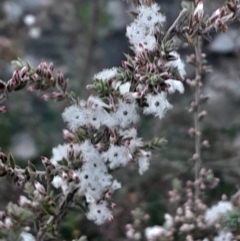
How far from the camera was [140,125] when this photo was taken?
234 cm

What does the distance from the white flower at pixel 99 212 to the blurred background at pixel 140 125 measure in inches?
23.2

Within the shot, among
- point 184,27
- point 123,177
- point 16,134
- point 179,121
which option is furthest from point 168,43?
point 16,134

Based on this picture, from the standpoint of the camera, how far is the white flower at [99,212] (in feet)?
3.44

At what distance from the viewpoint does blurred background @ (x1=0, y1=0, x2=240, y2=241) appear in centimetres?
188

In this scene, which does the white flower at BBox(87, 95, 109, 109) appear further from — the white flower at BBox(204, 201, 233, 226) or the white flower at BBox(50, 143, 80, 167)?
the white flower at BBox(204, 201, 233, 226)

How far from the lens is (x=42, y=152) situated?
2186 mm

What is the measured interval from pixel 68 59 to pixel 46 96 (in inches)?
60.3

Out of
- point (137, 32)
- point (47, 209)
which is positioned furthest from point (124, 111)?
point (47, 209)

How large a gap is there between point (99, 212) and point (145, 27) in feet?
1.04

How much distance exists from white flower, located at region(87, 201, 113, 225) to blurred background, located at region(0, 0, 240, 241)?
0.59 m

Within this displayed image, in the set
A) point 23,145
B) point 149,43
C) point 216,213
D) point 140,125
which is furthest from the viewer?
point 23,145

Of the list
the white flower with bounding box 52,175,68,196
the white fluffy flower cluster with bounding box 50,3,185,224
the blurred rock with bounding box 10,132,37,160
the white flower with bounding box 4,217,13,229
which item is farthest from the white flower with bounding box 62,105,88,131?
the blurred rock with bounding box 10,132,37,160

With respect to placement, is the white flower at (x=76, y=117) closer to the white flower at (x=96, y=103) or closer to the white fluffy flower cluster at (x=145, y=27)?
the white flower at (x=96, y=103)

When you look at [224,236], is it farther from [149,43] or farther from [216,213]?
[149,43]
